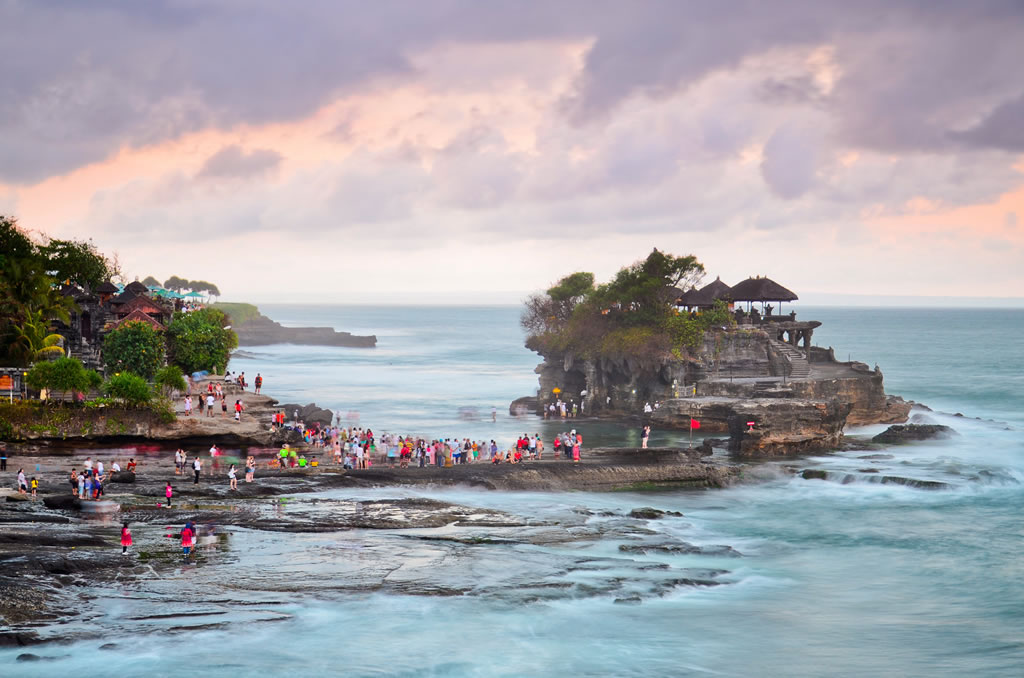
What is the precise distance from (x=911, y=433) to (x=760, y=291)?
15346 mm

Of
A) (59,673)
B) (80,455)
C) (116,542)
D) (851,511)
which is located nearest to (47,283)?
(80,455)

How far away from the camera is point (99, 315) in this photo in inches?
2630

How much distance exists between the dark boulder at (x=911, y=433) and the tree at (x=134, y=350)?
139 feet

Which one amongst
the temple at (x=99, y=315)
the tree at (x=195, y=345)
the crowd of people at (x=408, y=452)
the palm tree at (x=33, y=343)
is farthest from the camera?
the temple at (x=99, y=315)

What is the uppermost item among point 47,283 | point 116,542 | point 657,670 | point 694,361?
point 47,283

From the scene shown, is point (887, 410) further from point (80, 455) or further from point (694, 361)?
point (80, 455)

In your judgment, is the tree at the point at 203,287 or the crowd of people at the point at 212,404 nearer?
the crowd of people at the point at 212,404

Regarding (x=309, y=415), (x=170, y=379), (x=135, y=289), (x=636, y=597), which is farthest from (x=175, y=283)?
(x=636, y=597)

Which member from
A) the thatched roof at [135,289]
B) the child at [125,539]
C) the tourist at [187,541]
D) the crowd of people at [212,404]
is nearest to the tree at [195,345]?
the crowd of people at [212,404]

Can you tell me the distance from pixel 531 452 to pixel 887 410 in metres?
32.2

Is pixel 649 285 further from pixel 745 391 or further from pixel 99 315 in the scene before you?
pixel 99 315

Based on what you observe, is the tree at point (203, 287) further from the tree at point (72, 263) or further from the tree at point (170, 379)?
the tree at point (170, 379)

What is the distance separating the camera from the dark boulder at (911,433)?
2260 inches

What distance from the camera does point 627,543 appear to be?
33.3 meters
